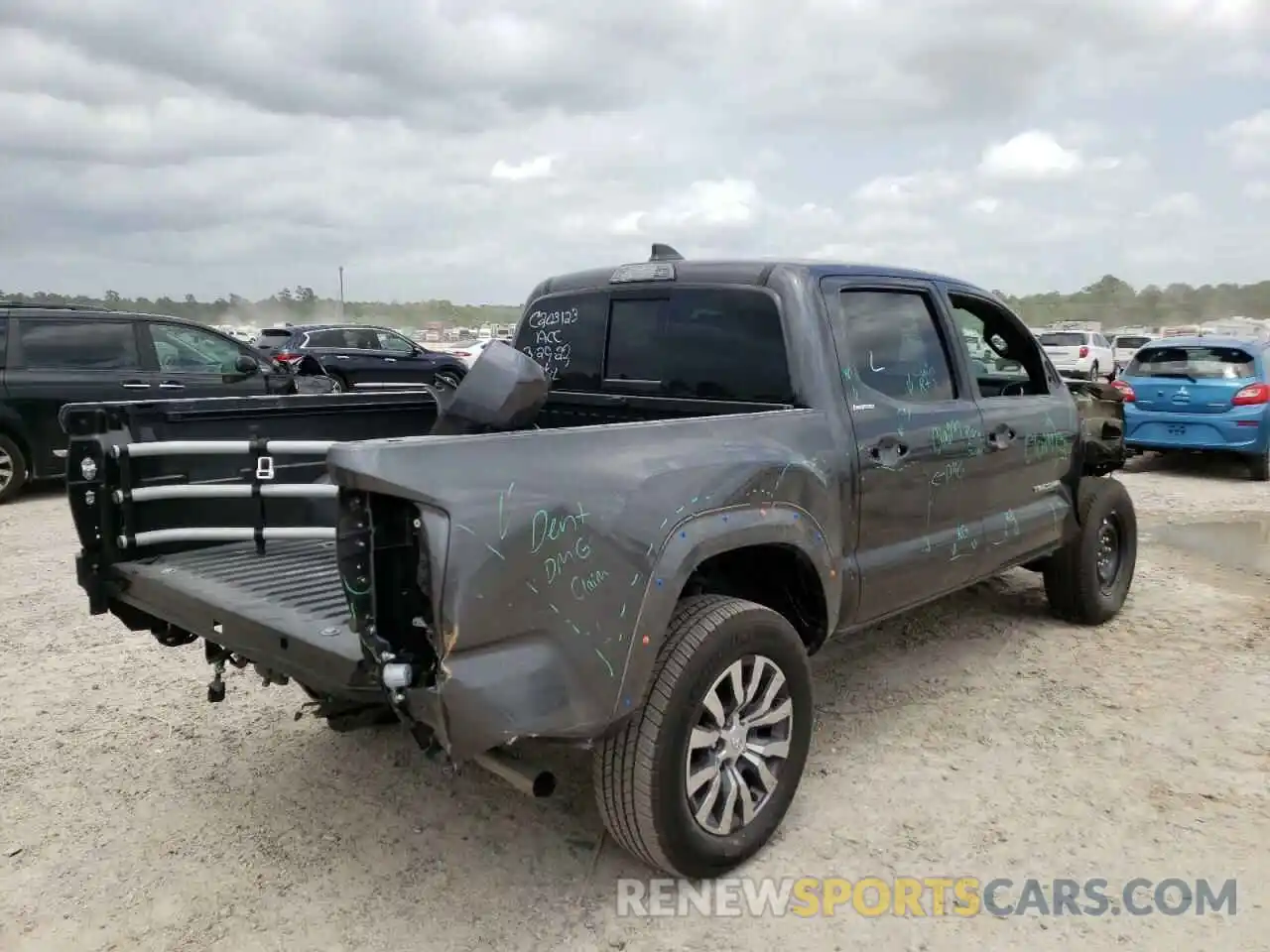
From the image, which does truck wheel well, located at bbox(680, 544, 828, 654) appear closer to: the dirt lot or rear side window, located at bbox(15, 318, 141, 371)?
the dirt lot

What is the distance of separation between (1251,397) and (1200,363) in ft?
2.16

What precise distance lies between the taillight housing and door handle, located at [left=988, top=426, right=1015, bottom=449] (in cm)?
764

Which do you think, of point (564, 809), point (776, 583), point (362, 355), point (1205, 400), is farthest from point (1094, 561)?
point (362, 355)

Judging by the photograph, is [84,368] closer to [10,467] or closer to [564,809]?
[10,467]

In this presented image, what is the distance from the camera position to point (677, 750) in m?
2.69

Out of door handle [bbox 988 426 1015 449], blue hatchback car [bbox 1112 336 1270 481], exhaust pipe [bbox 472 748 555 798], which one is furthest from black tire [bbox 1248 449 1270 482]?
exhaust pipe [bbox 472 748 555 798]

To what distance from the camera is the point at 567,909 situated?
2791 mm

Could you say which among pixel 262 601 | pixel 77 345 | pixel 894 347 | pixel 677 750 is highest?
pixel 894 347

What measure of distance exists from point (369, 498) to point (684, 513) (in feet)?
2.98

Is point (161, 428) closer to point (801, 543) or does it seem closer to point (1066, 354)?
point (801, 543)

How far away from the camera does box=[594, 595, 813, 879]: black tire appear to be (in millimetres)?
2656

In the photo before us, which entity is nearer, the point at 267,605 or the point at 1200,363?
the point at 267,605

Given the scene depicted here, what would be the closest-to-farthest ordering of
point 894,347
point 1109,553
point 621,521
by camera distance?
point 621,521 → point 894,347 → point 1109,553

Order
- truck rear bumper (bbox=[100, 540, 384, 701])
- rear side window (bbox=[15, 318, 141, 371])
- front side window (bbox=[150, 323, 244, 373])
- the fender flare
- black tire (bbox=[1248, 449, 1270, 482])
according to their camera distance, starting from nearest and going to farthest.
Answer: truck rear bumper (bbox=[100, 540, 384, 701]) < the fender flare < rear side window (bbox=[15, 318, 141, 371]) < front side window (bbox=[150, 323, 244, 373]) < black tire (bbox=[1248, 449, 1270, 482])
